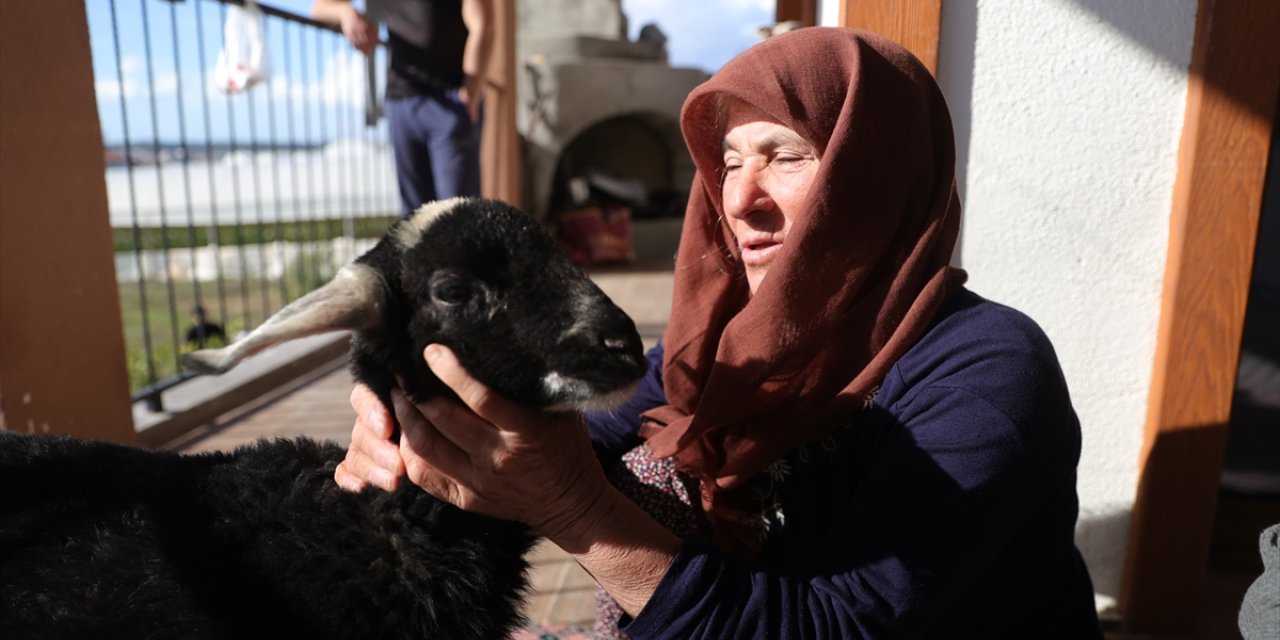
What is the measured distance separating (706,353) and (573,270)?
723 millimetres

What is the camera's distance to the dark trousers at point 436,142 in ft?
18.4

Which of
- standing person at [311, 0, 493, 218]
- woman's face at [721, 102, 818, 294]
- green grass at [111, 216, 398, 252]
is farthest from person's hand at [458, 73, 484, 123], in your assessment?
green grass at [111, 216, 398, 252]

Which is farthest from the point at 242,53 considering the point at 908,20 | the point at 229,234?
the point at 229,234

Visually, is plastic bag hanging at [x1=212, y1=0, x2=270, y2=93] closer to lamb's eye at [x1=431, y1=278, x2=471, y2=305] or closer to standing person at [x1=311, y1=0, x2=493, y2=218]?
standing person at [x1=311, y1=0, x2=493, y2=218]

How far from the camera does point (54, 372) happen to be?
10.6 feet

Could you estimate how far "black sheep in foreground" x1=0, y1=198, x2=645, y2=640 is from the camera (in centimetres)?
146

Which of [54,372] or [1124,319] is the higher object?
[1124,319]

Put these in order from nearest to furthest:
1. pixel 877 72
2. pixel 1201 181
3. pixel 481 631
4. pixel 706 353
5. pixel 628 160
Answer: pixel 481 631 → pixel 877 72 → pixel 706 353 → pixel 1201 181 → pixel 628 160

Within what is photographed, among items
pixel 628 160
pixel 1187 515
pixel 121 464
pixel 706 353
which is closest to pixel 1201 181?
pixel 1187 515

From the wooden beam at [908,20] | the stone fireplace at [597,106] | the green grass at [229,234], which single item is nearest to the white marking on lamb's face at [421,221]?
the wooden beam at [908,20]

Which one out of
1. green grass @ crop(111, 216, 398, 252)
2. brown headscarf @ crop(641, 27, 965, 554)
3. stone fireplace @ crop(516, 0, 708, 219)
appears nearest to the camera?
brown headscarf @ crop(641, 27, 965, 554)

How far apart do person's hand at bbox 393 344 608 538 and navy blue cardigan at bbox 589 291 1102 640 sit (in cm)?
24

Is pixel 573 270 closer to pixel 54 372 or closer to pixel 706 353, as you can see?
pixel 706 353

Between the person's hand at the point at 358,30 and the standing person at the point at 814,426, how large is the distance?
4289 millimetres
